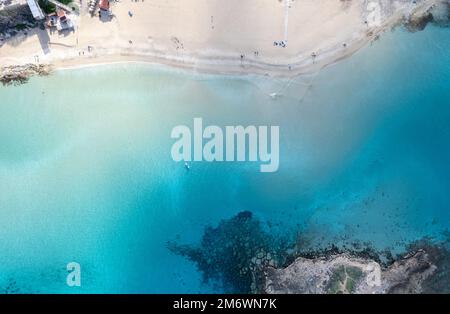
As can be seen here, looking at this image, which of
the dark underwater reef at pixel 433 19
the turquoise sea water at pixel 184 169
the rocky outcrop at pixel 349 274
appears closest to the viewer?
the turquoise sea water at pixel 184 169

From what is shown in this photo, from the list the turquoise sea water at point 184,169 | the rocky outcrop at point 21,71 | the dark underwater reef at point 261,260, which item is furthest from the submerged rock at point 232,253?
the rocky outcrop at point 21,71

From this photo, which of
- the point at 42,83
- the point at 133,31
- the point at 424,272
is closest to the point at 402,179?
the point at 424,272

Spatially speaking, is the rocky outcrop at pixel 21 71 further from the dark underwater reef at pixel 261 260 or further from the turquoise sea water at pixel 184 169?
the dark underwater reef at pixel 261 260

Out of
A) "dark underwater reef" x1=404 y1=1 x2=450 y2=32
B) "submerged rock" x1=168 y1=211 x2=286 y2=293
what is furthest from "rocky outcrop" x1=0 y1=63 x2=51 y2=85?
"dark underwater reef" x1=404 y1=1 x2=450 y2=32

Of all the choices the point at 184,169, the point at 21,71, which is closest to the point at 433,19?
the point at 184,169

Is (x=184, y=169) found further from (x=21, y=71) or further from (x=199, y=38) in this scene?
(x=21, y=71)
